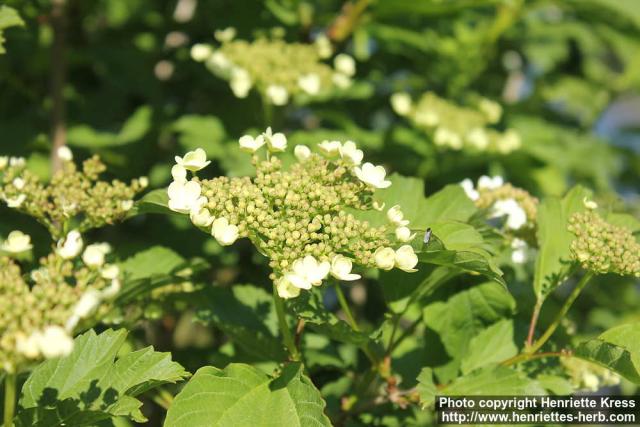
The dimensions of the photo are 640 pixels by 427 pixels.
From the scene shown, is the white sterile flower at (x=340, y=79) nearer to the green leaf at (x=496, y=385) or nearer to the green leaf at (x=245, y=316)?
the green leaf at (x=245, y=316)

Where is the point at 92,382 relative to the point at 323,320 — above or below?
below

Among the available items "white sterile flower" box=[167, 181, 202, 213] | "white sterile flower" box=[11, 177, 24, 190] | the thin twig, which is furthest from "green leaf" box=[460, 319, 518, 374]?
the thin twig

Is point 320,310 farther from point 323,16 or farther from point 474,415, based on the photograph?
point 323,16

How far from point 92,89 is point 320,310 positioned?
82.7 inches

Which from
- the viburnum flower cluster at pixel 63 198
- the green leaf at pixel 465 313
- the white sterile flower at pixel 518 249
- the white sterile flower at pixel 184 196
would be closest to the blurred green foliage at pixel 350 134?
the green leaf at pixel 465 313

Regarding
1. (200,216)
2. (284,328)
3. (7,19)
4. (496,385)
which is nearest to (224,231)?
(200,216)

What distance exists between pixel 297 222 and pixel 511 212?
2.44 ft

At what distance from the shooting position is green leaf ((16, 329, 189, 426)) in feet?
4.83

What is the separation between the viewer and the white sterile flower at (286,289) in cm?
147

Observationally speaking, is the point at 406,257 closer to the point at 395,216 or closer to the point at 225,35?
the point at 395,216

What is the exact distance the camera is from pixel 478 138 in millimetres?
2891

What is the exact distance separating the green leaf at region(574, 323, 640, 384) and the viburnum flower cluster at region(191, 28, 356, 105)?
1387 mm

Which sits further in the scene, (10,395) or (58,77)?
(58,77)

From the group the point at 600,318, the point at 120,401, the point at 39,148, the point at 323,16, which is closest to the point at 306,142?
the point at 323,16
